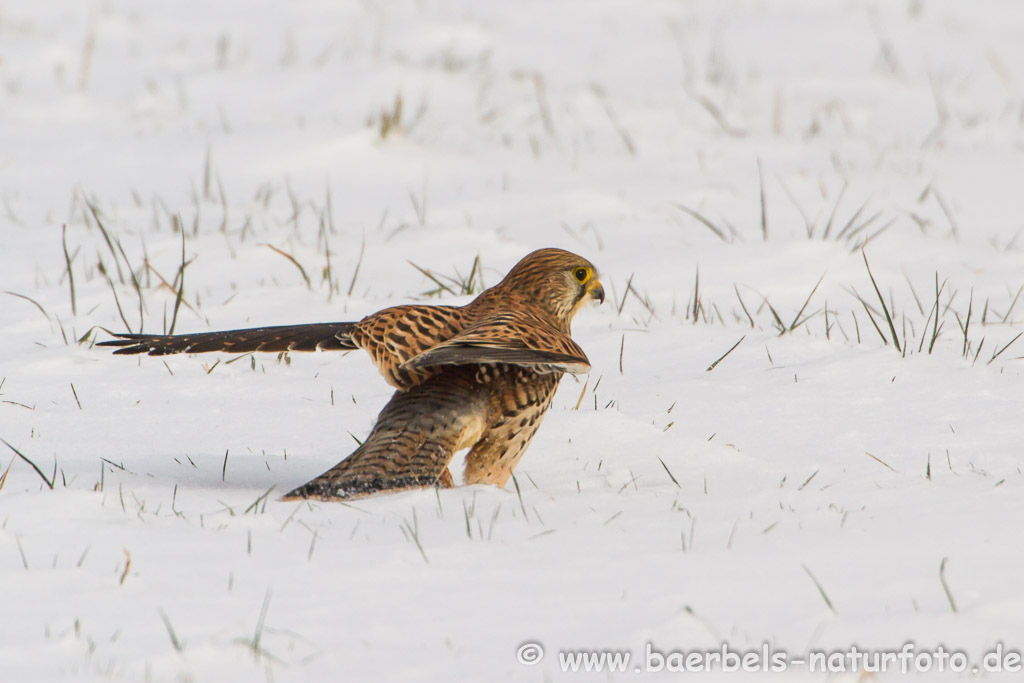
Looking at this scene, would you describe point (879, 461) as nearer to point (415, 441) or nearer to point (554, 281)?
point (554, 281)

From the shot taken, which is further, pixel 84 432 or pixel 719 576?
pixel 84 432

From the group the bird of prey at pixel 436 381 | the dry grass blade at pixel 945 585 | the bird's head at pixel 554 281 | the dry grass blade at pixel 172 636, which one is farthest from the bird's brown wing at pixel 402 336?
the dry grass blade at pixel 945 585

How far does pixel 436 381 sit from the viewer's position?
336cm

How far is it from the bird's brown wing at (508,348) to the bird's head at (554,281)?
285 millimetres

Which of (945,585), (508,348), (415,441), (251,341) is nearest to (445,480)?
(415,441)

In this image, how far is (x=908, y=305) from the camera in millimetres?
5469

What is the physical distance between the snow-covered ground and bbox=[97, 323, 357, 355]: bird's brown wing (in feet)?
1.21

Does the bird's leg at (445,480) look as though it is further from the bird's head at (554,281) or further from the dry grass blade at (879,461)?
A: the dry grass blade at (879,461)

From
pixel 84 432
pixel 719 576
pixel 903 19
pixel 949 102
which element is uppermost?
pixel 903 19

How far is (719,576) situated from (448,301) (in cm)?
318

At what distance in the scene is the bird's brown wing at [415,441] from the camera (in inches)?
118

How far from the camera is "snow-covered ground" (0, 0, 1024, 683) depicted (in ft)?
7.39

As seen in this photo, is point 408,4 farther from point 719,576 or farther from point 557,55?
point 719,576

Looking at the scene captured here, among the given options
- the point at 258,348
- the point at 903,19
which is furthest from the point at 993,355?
the point at 903,19
